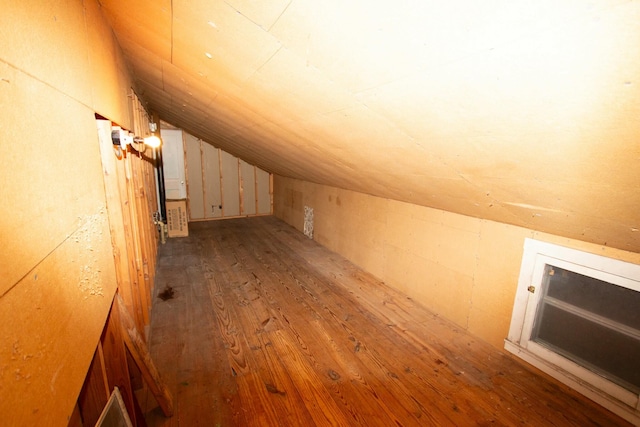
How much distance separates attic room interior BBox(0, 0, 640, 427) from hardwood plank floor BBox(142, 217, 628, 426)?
20mm

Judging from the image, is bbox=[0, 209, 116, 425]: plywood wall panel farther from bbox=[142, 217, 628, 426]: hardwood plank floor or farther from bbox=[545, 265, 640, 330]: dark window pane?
bbox=[545, 265, 640, 330]: dark window pane

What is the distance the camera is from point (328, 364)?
241 centimetres

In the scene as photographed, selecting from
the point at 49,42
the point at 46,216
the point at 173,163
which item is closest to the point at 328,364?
the point at 46,216

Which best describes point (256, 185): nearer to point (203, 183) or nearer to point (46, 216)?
point (203, 183)

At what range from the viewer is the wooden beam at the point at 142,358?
1.67 m

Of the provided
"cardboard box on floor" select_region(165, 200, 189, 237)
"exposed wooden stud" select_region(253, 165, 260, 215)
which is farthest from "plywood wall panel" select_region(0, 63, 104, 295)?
"exposed wooden stud" select_region(253, 165, 260, 215)

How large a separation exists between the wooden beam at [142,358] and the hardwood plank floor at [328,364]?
0.42 feet

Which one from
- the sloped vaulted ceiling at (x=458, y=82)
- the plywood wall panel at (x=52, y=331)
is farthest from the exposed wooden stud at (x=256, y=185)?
the plywood wall panel at (x=52, y=331)

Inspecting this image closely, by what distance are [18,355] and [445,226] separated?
3139 mm

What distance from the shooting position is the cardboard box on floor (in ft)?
19.8

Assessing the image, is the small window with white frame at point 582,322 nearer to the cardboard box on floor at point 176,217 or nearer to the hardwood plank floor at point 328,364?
the hardwood plank floor at point 328,364

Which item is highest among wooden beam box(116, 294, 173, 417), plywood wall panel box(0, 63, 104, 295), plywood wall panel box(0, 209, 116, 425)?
plywood wall panel box(0, 63, 104, 295)

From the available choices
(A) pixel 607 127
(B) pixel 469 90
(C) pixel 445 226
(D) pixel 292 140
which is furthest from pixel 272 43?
(C) pixel 445 226

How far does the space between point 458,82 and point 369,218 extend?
3.24 metres
